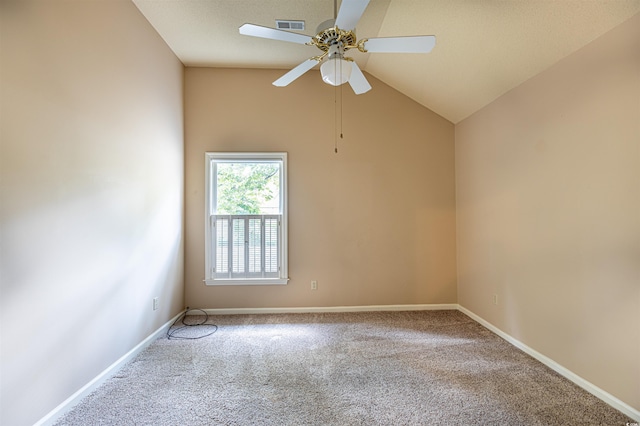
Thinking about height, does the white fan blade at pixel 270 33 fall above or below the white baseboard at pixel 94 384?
above

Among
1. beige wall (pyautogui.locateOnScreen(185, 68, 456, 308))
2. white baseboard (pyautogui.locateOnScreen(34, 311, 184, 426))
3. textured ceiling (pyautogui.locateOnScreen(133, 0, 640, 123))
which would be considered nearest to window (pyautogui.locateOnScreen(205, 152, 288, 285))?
beige wall (pyautogui.locateOnScreen(185, 68, 456, 308))

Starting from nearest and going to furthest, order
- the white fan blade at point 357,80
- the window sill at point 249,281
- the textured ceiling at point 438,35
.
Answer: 1. the textured ceiling at point 438,35
2. the white fan blade at point 357,80
3. the window sill at point 249,281

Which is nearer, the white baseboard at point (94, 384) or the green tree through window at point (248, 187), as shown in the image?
the white baseboard at point (94, 384)

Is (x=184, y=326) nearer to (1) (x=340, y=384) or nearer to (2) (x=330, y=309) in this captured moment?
(2) (x=330, y=309)

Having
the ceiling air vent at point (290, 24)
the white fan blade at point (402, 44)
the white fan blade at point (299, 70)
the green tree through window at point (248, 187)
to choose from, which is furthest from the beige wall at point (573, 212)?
the green tree through window at point (248, 187)

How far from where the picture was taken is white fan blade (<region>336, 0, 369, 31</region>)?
55.8 inches

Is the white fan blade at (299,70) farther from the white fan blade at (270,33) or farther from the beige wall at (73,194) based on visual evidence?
the beige wall at (73,194)

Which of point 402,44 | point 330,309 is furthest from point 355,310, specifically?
point 402,44

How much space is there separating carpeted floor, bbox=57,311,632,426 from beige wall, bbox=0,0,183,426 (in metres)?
0.39

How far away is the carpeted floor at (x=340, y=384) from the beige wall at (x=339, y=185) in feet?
2.23

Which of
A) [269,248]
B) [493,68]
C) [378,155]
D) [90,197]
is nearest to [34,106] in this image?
[90,197]

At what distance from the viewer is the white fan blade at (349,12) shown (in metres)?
1.42

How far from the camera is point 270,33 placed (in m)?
1.70

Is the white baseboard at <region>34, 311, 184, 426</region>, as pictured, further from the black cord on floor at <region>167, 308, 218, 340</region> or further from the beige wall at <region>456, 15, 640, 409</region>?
the beige wall at <region>456, 15, 640, 409</region>
